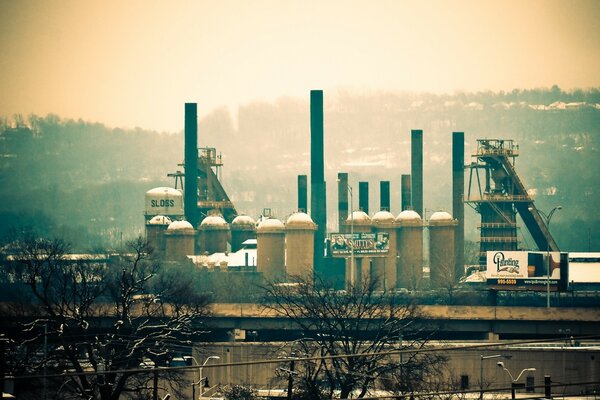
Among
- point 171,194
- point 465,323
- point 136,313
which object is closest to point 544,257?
point 465,323

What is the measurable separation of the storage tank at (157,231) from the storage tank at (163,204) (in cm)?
567

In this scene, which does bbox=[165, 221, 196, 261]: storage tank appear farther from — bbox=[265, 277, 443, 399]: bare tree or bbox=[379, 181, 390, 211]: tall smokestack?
bbox=[265, 277, 443, 399]: bare tree

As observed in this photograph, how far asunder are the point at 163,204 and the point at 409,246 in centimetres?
3330

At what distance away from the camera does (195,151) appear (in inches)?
6117

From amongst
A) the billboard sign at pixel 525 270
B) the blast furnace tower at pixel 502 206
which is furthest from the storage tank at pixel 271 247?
the billboard sign at pixel 525 270

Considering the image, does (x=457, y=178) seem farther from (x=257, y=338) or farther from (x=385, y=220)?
(x=257, y=338)

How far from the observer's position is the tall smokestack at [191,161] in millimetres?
155650

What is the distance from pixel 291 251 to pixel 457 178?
2540 centimetres

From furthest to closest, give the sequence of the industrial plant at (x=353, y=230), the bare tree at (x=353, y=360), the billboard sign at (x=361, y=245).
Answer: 1. the billboard sign at (x=361, y=245)
2. the industrial plant at (x=353, y=230)
3. the bare tree at (x=353, y=360)

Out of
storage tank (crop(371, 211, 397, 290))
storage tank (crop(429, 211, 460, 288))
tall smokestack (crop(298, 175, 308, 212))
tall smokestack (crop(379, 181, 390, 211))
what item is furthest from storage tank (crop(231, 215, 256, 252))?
storage tank (crop(429, 211, 460, 288))

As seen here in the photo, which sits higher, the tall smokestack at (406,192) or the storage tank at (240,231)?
the tall smokestack at (406,192)

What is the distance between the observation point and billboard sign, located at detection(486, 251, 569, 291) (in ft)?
336

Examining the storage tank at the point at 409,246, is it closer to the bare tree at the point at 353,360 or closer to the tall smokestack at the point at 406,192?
the tall smokestack at the point at 406,192

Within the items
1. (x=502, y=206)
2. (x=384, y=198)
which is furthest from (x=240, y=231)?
(x=502, y=206)
